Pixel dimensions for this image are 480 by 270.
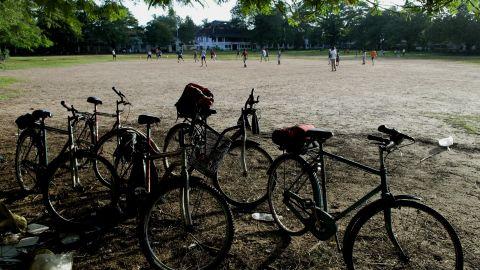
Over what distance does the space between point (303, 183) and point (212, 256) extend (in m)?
1.19

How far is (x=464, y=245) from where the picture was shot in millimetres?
4234

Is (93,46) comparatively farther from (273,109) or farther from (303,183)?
(303,183)

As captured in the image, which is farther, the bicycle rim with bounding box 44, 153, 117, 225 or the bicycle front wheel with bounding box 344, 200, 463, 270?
the bicycle rim with bounding box 44, 153, 117, 225

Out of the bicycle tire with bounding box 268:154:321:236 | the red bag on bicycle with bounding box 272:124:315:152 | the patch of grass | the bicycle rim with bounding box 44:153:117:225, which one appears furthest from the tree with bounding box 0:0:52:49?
the patch of grass

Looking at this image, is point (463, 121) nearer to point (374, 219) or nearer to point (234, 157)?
point (374, 219)

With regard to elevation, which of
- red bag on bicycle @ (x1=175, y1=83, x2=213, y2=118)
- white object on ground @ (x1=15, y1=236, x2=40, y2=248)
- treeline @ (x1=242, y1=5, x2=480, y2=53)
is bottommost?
white object on ground @ (x1=15, y1=236, x2=40, y2=248)

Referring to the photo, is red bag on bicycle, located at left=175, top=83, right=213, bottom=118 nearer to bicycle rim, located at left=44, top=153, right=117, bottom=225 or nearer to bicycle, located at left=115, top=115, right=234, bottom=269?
bicycle, located at left=115, top=115, right=234, bottom=269

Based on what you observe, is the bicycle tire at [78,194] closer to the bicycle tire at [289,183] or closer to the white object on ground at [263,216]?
the white object on ground at [263,216]

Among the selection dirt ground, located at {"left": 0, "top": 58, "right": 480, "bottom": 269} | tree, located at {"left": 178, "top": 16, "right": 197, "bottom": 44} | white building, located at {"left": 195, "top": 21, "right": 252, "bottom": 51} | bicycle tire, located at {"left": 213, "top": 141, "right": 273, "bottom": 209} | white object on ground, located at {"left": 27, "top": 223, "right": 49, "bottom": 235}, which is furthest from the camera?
white building, located at {"left": 195, "top": 21, "right": 252, "bottom": 51}

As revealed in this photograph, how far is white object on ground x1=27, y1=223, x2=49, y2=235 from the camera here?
4551 mm

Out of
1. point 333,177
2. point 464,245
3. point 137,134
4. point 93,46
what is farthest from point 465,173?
point 93,46

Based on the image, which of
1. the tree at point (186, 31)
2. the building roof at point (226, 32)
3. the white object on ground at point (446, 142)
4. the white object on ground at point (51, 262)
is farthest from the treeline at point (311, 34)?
the white object on ground at point (51, 262)

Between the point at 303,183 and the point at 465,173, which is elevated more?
the point at 303,183

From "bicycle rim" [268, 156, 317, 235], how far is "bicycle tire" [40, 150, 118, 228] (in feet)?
6.11
